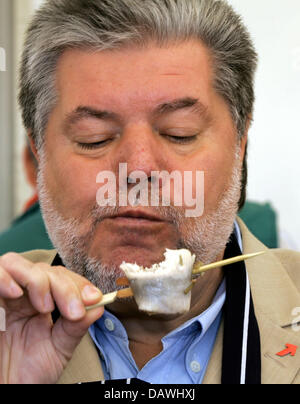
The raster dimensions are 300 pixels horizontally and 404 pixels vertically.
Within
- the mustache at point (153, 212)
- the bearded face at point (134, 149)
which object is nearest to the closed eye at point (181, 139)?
the bearded face at point (134, 149)

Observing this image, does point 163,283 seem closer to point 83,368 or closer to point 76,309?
point 76,309

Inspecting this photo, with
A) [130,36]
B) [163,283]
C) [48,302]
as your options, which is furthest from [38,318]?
[130,36]

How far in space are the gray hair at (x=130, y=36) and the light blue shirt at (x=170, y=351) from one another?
332 mm

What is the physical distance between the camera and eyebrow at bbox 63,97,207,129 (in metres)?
0.88

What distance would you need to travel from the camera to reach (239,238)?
3.59ft

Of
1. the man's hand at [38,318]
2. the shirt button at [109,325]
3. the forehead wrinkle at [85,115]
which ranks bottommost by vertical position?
the shirt button at [109,325]

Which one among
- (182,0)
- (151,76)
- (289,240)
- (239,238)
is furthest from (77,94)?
(289,240)

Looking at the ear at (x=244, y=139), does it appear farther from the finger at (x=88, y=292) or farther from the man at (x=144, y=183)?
the finger at (x=88, y=292)

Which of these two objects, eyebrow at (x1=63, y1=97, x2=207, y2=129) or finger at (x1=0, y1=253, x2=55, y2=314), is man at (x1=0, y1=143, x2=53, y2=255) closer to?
eyebrow at (x1=63, y1=97, x2=207, y2=129)

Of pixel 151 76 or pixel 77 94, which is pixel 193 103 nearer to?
pixel 151 76

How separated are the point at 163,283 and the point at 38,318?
0.18 meters

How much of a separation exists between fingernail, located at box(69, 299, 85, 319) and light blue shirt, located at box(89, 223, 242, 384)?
0.26m

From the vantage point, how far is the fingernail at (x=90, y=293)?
701 millimetres

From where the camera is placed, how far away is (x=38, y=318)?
2.60 feet
